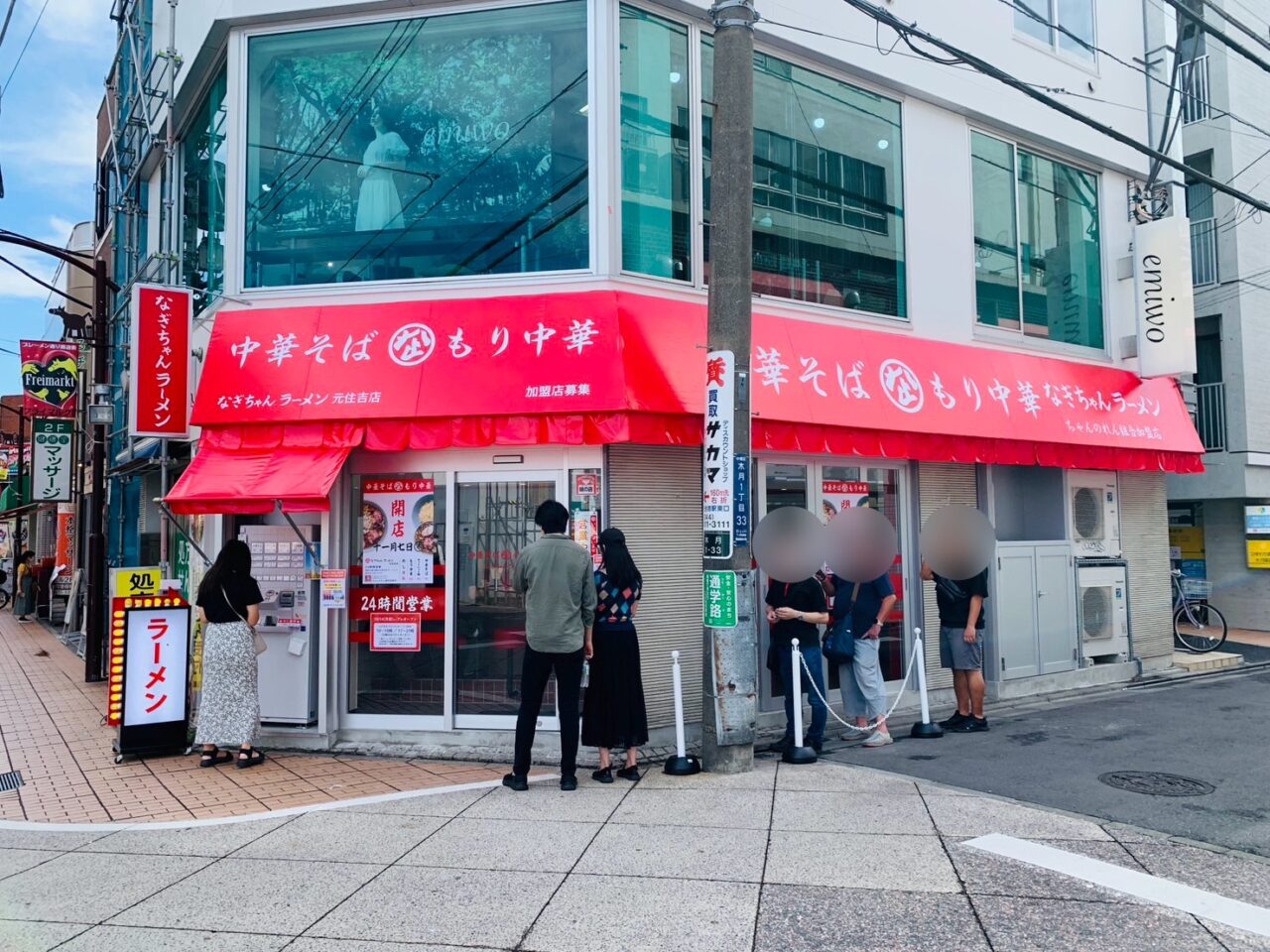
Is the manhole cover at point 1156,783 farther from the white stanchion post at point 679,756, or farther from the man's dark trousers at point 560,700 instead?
the man's dark trousers at point 560,700

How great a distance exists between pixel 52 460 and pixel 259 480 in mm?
11963

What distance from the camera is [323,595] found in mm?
7855

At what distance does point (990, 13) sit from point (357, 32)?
7.03 meters

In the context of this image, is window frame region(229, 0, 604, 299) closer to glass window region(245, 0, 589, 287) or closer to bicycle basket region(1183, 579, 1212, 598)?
glass window region(245, 0, 589, 287)

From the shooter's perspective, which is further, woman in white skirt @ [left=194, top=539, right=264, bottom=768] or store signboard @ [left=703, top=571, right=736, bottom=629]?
woman in white skirt @ [left=194, top=539, right=264, bottom=768]

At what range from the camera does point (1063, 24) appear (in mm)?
11836

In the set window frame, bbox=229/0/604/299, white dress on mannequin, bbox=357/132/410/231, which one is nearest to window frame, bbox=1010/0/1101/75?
window frame, bbox=229/0/604/299

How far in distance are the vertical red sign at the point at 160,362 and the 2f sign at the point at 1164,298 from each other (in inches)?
418

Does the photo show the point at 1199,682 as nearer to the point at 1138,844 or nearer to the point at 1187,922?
the point at 1138,844

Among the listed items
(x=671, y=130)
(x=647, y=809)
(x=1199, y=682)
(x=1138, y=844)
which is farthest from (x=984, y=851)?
(x=1199, y=682)

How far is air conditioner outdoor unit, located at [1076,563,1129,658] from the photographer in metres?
10.9

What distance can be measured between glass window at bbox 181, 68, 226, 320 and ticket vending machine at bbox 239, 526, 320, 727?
8.34 feet

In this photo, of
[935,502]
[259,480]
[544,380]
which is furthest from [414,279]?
[935,502]

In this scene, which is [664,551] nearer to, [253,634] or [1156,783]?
[253,634]
